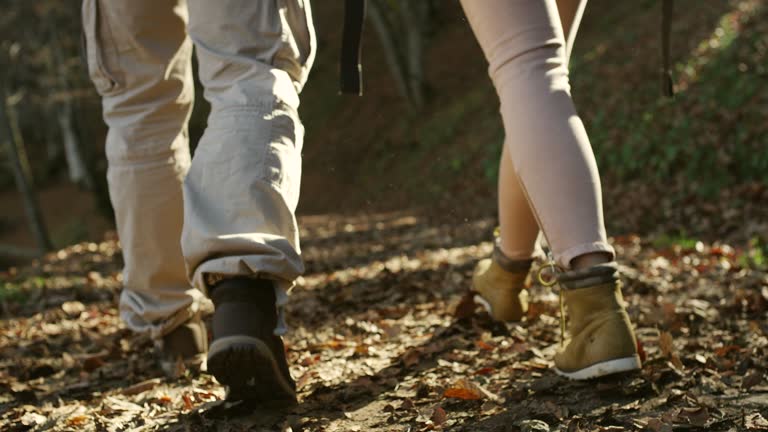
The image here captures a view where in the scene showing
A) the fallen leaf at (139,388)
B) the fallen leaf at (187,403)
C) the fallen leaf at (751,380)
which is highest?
the fallen leaf at (187,403)

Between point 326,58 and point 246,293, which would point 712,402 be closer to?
point 246,293

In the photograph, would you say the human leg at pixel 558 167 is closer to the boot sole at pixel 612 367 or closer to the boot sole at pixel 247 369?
the boot sole at pixel 612 367

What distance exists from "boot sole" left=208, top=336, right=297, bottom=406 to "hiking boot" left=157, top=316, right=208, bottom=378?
0.74 meters

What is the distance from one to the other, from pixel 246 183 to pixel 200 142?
0.72 feet

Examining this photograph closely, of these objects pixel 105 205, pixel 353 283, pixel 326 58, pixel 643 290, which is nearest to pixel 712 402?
Result: pixel 643 290

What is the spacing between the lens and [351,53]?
2.15 m

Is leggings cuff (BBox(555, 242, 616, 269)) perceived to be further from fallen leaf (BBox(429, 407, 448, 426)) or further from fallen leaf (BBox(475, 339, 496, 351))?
fallen leaf (BBox(475, 339, 496, 351))

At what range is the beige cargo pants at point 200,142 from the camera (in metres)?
1.73

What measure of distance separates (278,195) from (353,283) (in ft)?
9.57

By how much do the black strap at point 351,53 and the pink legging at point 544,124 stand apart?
1.04 feet

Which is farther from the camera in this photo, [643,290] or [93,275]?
[93,275]

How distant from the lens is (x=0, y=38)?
902 inches

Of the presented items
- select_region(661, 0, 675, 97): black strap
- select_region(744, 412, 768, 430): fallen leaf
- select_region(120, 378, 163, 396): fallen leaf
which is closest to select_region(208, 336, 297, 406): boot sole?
select_region(120, 378, 163, 396): fallen leaf

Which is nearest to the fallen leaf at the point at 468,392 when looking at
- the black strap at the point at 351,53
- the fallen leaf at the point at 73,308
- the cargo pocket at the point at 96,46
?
the black strap at the point at 351,53
